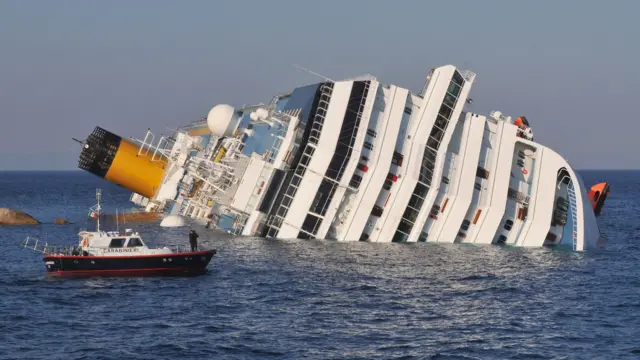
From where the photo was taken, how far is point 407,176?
232ft

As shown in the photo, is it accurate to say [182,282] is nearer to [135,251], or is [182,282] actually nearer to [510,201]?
[135,251]

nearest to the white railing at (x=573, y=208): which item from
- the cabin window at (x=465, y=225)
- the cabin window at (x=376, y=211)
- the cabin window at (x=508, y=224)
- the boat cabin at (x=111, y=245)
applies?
the cabin window at (x=508, y=224)

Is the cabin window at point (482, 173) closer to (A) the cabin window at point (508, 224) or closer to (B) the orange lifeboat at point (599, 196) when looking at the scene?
(A) the cabin window at point (508, 224)

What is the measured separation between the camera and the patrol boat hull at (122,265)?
2235 inches

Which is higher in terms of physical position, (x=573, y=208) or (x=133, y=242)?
(x=573, y=208)

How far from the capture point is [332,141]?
2773 inches

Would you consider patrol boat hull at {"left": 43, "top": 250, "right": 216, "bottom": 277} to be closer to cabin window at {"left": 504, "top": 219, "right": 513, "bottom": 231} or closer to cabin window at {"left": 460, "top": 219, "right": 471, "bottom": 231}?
cabin window at {"left": 460, "top": 219, "right": 471, "bottom": 231}

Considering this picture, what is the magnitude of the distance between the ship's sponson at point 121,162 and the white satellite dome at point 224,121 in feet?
32.0

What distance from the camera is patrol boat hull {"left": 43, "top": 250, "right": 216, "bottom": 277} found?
5678 cm

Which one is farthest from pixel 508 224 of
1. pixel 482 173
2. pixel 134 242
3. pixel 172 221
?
pixel 172 221

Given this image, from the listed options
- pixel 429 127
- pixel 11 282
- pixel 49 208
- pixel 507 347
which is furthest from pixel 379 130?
pixel 49 208

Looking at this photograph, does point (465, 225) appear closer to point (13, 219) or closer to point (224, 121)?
point (224, 121)

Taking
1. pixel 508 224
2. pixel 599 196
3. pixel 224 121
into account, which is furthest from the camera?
pixel 599 196

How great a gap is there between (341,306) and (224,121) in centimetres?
3743
